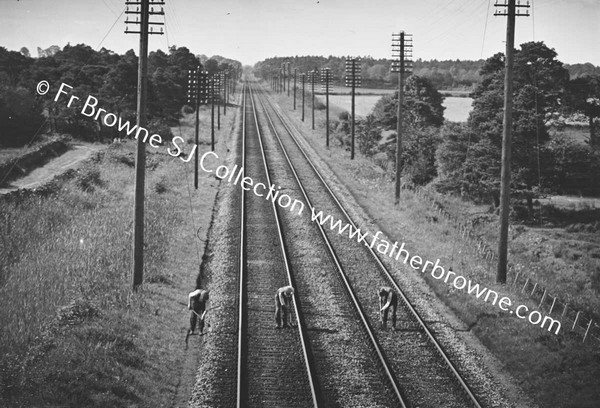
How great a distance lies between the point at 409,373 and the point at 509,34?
39.4 feet

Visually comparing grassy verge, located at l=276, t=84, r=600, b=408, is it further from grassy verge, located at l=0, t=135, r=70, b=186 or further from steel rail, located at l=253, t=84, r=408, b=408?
grassy verge, located at l=0, t=135, r=70, b=186

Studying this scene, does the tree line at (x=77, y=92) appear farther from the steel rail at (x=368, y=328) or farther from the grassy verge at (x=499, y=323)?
the steel rail at (x=368, y=328)

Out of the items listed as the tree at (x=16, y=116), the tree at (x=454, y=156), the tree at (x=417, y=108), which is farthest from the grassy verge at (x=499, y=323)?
the tree at (x=16, y=116)

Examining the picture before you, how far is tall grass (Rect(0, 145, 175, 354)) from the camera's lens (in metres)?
15.0

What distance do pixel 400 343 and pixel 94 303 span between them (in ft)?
28.7

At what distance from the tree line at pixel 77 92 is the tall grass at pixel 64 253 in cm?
2655

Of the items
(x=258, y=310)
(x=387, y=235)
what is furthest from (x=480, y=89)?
(x=258, y=310)

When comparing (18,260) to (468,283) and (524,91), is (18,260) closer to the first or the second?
(468,283)

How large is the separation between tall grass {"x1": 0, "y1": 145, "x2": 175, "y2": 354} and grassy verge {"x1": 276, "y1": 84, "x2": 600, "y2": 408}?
10.6 metres

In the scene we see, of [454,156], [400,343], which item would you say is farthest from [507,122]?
[454,156]

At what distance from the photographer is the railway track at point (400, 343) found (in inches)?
475

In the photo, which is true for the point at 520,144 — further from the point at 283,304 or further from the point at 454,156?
the point at 283,304

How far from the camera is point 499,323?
16031mm

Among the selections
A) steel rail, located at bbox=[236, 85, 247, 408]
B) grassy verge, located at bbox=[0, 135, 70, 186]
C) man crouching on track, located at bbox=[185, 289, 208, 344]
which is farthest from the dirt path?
man crouching on track, located at bbox=[185, 289, 208, 344]
